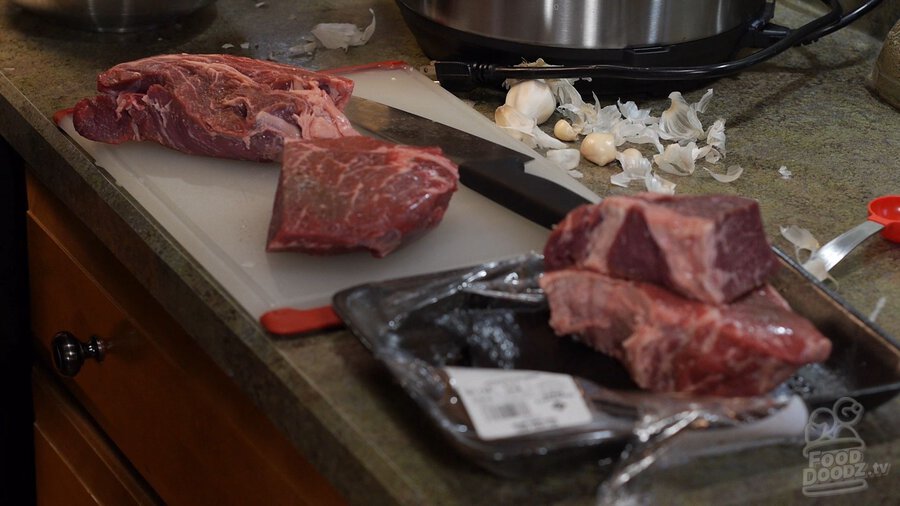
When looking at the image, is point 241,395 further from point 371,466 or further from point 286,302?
point 371,466

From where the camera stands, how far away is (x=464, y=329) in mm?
764

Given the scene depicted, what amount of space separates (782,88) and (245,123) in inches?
27.4

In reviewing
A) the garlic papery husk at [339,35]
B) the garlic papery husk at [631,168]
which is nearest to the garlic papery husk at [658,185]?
the garlic papery husk at [631,168]

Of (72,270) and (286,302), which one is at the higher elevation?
(286,302)

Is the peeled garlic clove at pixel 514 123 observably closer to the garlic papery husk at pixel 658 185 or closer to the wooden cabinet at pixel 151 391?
the garlic papery husk at pixel 658 185

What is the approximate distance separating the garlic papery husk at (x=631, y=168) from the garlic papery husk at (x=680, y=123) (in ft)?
0.30

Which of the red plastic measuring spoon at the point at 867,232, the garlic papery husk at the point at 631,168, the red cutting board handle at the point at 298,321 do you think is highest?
the red cutting board handle at the point at 298,321

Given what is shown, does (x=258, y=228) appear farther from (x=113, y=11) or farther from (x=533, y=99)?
(x=113, y=11)

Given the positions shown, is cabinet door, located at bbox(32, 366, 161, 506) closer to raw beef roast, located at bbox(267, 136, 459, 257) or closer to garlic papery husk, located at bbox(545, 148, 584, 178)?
raw beef roast, located at bbox(267, 136, 459, 257)

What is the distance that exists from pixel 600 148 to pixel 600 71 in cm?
11

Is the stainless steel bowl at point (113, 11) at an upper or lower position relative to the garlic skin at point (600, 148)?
upper

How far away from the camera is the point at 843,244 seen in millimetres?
962

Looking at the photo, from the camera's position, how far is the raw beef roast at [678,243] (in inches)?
28.7

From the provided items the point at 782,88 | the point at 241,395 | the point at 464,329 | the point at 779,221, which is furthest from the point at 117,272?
the point at 782,88
